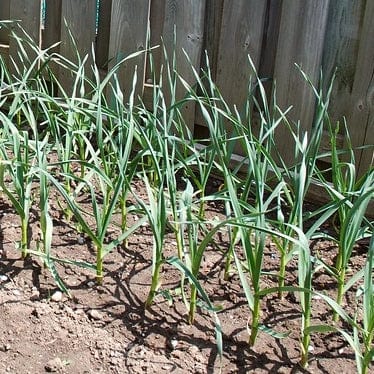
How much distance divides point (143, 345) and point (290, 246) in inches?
23.6

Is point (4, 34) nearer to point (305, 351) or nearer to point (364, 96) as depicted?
point (364, 96)

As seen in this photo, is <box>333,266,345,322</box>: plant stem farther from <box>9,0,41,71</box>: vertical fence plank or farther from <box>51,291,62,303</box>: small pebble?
<box>9,0,41,71</box>: vertical fence plank

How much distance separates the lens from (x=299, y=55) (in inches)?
117

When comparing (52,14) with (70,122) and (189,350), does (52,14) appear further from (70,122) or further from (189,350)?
(189,350)

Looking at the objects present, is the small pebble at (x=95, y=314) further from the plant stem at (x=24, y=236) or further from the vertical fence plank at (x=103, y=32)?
the vertical fence plank at (x=103, y=32)

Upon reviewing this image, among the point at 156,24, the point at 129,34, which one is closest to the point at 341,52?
the point at 156,24

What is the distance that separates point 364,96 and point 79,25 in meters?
1.40

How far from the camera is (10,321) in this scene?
81.6 inches

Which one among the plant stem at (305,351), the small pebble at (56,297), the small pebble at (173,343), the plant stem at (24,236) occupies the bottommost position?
the small pebble at (173,343)

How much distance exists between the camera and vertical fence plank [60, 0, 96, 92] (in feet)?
11.5

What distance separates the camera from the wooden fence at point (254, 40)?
2.90 metres

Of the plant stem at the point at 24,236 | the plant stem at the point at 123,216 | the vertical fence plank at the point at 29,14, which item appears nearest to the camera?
the plant stem at the point at 24,236

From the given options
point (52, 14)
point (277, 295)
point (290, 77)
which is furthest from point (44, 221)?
point (52, 14)

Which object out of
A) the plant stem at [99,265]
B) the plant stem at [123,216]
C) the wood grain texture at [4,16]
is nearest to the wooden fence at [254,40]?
the wood grain texture at [4,16]
